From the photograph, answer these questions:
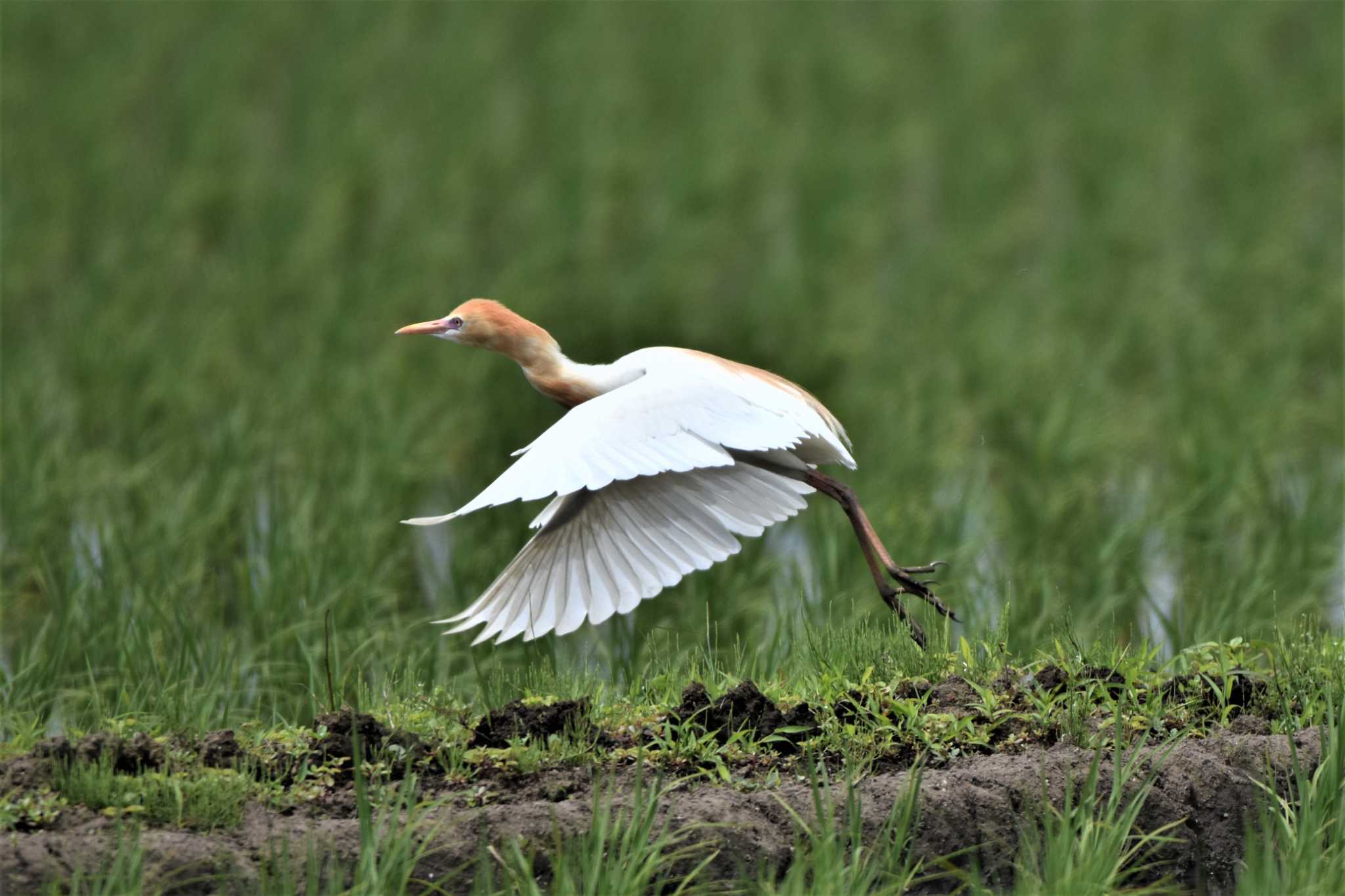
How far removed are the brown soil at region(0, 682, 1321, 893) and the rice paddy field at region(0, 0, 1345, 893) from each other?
11mm

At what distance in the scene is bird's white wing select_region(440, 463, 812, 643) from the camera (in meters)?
3.75

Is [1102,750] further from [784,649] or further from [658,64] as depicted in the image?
[658,64]

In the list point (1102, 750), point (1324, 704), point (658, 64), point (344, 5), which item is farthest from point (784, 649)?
point (344, 5)

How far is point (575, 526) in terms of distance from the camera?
12.6ft

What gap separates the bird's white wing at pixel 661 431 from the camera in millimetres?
3297

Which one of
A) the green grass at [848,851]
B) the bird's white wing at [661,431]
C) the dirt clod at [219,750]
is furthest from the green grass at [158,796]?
the green grass at [848,851]

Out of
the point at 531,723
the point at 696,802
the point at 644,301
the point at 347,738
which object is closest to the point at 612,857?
the point at 696,802

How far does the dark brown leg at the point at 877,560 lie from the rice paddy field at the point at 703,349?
0.43ft

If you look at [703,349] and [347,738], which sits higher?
[703,349]

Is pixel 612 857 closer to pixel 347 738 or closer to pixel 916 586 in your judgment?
pixel 347 738

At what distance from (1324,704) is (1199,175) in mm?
6988

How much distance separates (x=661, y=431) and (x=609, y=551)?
43cm

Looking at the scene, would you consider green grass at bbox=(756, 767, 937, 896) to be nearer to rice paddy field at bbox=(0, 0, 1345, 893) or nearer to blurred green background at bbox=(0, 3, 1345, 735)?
rice paddy field at bbox=(0, 0, 1345, 893)

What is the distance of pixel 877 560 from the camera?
13.0 feet
